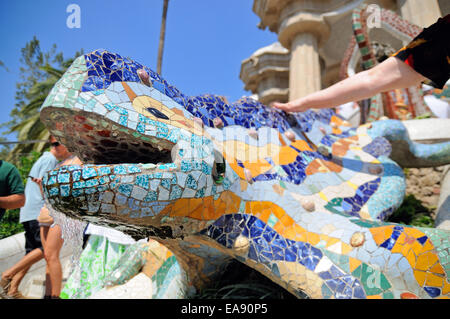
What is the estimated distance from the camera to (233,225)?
5.98ft

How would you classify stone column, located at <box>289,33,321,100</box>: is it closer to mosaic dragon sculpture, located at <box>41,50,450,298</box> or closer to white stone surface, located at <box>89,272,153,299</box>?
mosaic dragon sculpture, located at <box>41,50,450,298</box>

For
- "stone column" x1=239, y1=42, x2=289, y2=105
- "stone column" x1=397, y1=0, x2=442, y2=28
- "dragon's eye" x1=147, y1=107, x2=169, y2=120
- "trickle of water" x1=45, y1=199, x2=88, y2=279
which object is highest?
"stone column" x1=239, y1=42, x2=289, y2=105

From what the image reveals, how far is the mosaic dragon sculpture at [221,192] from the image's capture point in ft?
4.56

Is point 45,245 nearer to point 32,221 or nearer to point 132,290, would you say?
point 32,221

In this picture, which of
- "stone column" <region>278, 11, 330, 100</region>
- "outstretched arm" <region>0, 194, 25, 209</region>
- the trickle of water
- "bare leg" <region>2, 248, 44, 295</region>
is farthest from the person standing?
"stone column" <region>278, 11, 330, 100</region>

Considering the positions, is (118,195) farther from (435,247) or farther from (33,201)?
(33,201)

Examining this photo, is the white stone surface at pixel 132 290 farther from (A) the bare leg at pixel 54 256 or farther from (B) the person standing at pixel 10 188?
(B) the person standing at pixel 10 188

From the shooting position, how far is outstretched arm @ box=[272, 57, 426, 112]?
1.92 m

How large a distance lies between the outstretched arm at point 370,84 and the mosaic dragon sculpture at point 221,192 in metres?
0.33

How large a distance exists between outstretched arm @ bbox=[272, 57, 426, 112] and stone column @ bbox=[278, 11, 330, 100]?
341 inches

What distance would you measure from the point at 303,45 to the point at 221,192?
35.0 ft

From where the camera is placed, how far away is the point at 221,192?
1750mm

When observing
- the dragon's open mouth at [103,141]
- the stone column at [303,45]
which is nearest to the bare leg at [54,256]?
the dragon's open mouth at [103,141]

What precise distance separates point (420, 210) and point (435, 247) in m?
2.24
